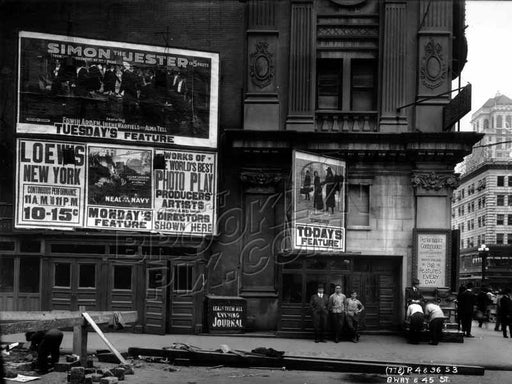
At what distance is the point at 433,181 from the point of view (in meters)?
19.8

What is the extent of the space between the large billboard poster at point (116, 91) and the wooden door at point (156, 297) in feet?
13.9

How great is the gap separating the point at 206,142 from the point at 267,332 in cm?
673

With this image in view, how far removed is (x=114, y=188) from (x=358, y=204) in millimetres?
8443

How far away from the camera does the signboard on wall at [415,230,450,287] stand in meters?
→ 19.7

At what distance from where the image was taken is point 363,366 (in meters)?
13.3

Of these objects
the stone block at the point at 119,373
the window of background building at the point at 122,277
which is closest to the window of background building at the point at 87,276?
the window of background building at the point at 122,277

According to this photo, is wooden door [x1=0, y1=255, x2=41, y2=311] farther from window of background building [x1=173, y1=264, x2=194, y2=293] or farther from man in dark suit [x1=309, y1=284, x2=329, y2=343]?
man in dark suit [x1=309, y1=284, x2=329, y2=343]

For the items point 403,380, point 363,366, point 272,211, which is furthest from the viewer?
point 272,211

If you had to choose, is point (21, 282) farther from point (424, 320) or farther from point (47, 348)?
point (424, 320)

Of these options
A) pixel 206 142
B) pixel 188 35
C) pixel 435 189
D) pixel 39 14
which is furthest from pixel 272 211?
pixel 39 14

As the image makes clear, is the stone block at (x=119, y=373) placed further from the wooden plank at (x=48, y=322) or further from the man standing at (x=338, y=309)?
the man standing at (x=338, y=309)

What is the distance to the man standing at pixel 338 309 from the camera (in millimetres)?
18095

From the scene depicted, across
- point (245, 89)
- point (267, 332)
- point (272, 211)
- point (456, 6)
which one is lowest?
point (267, 332)

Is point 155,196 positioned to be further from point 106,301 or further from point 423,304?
point 423,304
